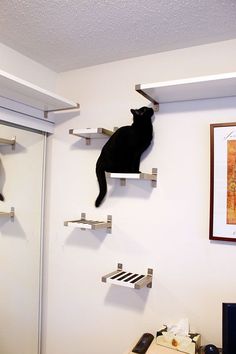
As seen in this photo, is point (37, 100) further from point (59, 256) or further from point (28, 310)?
point (28, 310)

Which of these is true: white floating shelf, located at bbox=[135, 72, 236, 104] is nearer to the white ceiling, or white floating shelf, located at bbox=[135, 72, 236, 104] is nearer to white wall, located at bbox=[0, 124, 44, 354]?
the white ceiling

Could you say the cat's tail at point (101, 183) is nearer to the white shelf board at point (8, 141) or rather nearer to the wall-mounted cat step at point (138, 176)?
the wall-mounted cat step at point (138, 176)

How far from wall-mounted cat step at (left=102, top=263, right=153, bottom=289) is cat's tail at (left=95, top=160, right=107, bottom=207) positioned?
45 centimetres

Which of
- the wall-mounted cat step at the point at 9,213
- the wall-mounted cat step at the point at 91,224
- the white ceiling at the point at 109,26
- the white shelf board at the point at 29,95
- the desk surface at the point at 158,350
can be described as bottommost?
the desk surface at the point at 158,350

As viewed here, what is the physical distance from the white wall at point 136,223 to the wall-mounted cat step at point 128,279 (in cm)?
5

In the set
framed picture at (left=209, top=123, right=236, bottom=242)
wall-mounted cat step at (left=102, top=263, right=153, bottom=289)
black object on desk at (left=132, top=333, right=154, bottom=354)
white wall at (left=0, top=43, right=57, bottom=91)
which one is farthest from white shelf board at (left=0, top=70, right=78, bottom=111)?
black object on desk at (left=132, top=333, right=154, bottom=354)

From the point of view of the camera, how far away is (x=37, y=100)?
1.89m

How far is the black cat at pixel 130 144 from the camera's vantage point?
1758mm

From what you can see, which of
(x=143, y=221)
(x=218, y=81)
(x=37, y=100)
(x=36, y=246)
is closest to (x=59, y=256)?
(x=36, y=246)

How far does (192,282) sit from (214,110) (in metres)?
1.00

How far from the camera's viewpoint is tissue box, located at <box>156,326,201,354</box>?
1507 mm

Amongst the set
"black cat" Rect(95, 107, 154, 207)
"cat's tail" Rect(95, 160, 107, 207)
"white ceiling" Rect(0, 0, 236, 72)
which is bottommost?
"cat's tail" Rect(95, 160, 107, 207)

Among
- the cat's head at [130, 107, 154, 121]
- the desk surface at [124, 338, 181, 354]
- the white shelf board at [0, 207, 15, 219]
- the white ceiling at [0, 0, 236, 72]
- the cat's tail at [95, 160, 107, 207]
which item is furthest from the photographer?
the white shelf board at [0, 207, 15, 219]

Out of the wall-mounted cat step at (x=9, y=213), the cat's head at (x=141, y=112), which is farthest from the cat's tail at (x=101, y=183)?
the wall-mounted cat step at (x=9, y=213)
